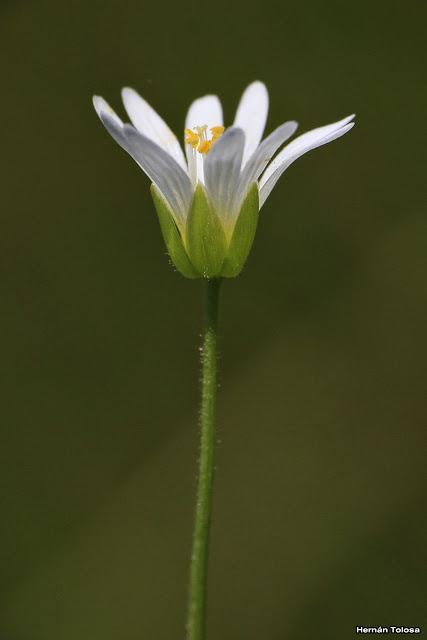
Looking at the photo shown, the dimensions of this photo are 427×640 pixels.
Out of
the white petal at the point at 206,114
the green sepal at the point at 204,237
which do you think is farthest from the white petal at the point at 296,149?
the white petal at the point at 206,114

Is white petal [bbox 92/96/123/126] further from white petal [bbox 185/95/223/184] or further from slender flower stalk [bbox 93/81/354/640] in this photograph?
white petal [bbox 185/95/223/184]

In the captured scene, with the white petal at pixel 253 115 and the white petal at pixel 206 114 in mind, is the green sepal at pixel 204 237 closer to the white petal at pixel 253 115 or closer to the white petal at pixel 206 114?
the white petal at pixel 253 115

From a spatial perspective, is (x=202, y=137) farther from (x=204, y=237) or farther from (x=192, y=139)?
(x=204, y=237)

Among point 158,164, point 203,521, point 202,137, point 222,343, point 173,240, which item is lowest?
point 203,521

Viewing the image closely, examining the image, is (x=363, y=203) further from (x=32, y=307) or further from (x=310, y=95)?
(x=32, y=307)

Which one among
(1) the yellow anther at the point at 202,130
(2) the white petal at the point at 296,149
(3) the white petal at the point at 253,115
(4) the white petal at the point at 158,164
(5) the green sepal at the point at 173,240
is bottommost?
(5) the green sepal at the point at 173,240

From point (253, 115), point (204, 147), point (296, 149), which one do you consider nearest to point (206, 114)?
point (253, 115)
